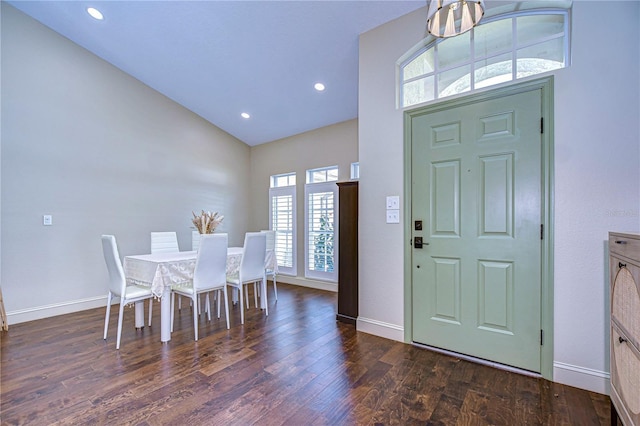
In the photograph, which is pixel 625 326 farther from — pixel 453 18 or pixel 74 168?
pixel 74 168

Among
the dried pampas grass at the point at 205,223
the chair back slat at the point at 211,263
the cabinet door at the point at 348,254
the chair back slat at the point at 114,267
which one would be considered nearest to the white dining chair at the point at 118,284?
A: the chair back slat at the point at 114,267

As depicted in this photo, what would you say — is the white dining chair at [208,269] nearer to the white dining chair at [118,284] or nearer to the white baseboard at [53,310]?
the white dining chair at [118,284]

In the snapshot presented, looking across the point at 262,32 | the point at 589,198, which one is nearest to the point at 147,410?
the point at 589,198

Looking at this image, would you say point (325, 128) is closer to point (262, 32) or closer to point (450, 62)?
point (262, 32)

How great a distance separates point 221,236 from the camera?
10.2ft

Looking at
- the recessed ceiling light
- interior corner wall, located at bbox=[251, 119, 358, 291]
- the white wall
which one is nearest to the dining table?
interior corner wall, located at bbox=[251, 119, 358, 291]

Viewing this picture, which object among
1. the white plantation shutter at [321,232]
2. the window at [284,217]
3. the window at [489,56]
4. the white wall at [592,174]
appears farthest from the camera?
the window at [284,217]

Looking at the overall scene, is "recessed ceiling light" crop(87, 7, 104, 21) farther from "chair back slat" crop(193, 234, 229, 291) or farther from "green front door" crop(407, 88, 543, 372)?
"green front door" crop(407, 88, 543, 372)

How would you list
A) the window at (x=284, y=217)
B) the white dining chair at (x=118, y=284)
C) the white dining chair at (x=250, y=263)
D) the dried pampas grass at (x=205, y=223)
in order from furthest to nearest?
1. the window at (x=284, y=217)
2. the dried pampas grass at (x=205, y=223)
3. the white dining chair at (x=250, y=263)
4. the white dining chair at (x=118, y=284)

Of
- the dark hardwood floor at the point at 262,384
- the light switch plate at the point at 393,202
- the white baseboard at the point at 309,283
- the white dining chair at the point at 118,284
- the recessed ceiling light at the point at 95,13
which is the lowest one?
the white baseboard at the point at 309,283

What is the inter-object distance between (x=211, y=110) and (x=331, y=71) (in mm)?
2507

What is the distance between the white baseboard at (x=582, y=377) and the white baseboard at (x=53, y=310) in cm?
517

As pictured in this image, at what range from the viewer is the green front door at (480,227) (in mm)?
2193

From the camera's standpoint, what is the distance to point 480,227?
2.40 metres
